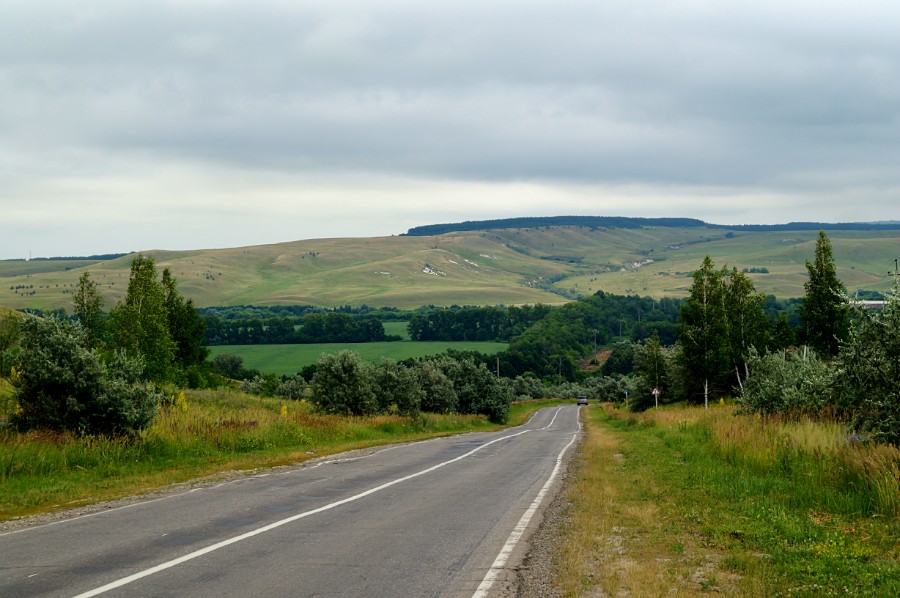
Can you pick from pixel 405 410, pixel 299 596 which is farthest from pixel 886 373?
pixel 405 410

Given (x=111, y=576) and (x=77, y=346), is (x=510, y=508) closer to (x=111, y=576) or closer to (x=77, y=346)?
(x=111, y=576)

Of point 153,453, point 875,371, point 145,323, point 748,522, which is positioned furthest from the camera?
point 145,323

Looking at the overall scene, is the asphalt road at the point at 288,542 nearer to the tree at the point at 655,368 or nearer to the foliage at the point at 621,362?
the tree at the point at 655,368

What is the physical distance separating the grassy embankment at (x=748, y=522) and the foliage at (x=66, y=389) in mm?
12468

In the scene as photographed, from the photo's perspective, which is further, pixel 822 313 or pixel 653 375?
pixel 653 375

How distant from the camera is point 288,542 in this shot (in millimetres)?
10742

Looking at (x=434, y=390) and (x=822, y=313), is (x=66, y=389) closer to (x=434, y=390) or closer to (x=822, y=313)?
(x=434, y=390)

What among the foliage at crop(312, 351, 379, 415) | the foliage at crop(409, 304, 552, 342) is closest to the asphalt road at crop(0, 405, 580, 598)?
the foliage at crop(312, 351, 379, 415)

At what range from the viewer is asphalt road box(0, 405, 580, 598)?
8.47m

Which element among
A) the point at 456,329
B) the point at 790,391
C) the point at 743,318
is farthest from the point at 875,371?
the point at 456,329

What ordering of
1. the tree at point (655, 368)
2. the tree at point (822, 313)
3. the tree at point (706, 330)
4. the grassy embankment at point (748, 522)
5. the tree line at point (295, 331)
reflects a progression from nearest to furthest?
1. the grassy embankment at point (748, 522)
2. the tree at point (822, 313)
3. the tree at point (706, 330)
4. the tree at point (655, 368)
5. the tree line at point (295, 331)

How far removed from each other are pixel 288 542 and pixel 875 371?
1096cm

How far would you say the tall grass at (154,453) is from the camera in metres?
15.6

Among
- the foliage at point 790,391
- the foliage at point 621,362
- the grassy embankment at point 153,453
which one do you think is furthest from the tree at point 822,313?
the foliage at point 621,362
